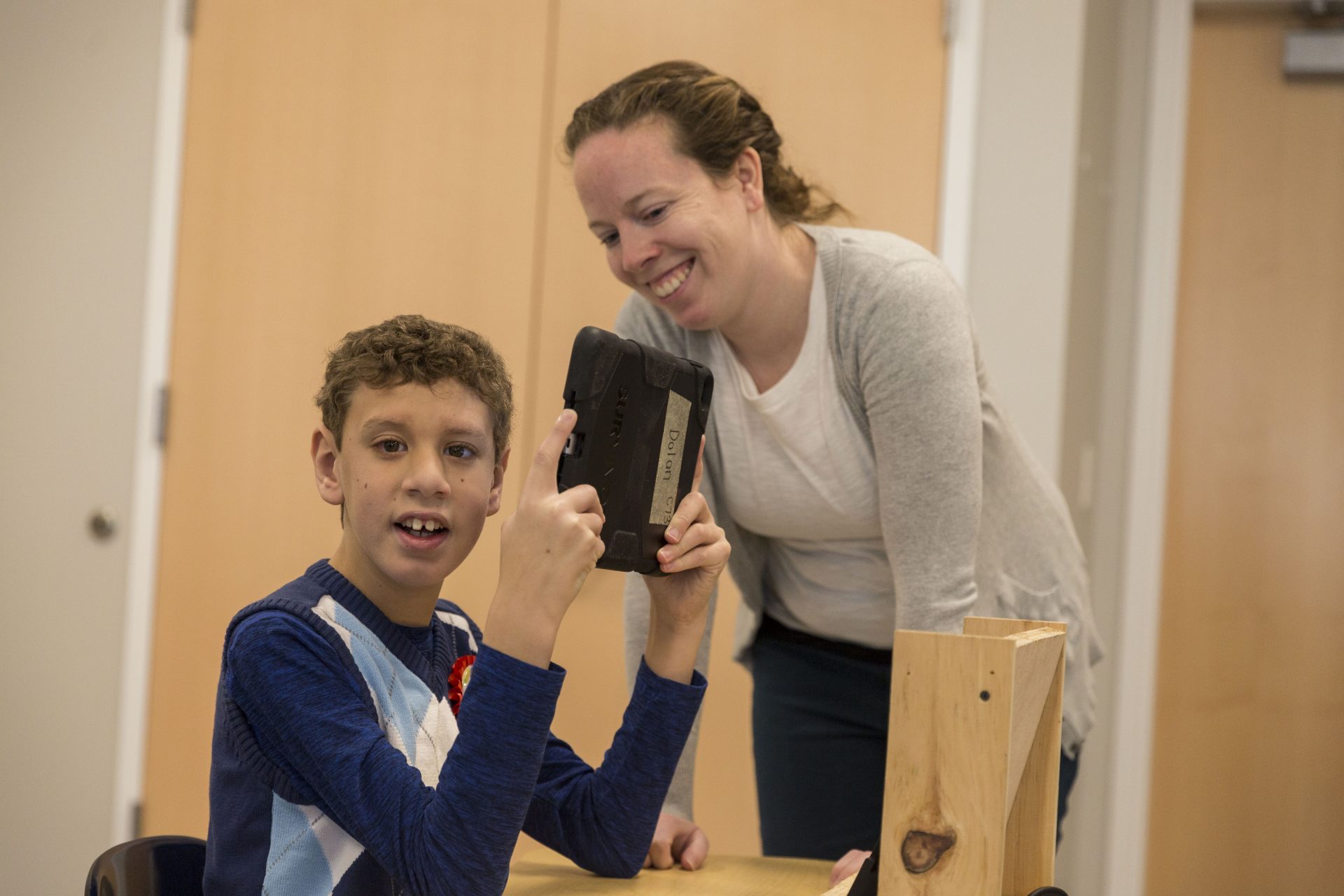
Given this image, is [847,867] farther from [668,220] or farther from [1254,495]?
[1254,495]

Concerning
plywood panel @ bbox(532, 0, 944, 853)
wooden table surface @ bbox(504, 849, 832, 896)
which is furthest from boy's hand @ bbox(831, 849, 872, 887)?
plywood panel @ bbox(532, 0, 944, 853)

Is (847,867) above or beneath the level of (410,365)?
beneath

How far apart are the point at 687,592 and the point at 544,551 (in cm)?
23

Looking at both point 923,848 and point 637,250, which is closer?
point 923,848

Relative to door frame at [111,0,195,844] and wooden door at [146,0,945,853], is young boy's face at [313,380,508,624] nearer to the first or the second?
wooden door at [146,0,945,853]

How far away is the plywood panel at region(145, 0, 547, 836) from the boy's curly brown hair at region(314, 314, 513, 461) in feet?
4.27

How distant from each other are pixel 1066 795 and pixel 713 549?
2.03ft

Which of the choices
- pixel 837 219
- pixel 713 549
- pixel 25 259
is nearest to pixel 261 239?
pixel 25 259

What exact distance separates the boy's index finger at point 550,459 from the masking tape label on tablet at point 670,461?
0.10 meters

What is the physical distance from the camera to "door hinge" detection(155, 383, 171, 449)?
2.39 metres

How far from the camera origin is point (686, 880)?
3.49 ft

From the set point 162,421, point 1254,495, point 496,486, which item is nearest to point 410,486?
point 496,486

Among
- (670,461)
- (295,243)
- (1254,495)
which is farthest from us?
(1254,495)

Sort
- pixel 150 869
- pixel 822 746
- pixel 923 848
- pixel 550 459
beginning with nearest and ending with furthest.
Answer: pixel 923 848 → pixel 550 459 → pixel 150 869 → pixel 822 746
